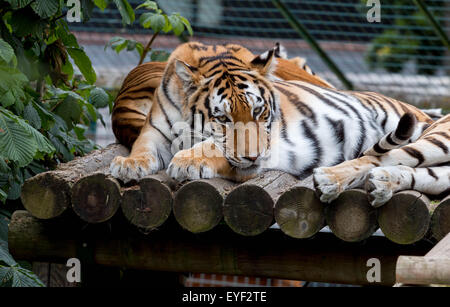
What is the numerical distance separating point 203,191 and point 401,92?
3510 mm

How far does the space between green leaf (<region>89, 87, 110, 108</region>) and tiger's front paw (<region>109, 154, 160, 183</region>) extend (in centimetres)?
94

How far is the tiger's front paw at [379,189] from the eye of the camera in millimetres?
1973

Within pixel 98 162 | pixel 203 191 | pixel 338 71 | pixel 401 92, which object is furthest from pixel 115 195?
pixel 401 92

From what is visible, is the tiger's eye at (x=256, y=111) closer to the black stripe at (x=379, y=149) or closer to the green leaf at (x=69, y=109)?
the black stripe at (x=379, y=149)

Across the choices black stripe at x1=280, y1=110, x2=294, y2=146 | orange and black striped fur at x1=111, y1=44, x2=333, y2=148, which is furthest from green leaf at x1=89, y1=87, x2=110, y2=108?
black stripe at x1=280, y1=110, x2=294, y2=146

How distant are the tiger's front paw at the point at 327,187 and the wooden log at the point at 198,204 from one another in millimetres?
286

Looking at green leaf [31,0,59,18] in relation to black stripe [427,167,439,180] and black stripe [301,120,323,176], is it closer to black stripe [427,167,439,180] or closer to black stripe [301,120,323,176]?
black stripe [301,120,323,176]

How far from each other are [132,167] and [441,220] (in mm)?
953

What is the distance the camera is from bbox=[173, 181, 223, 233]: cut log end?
211 centimetres
